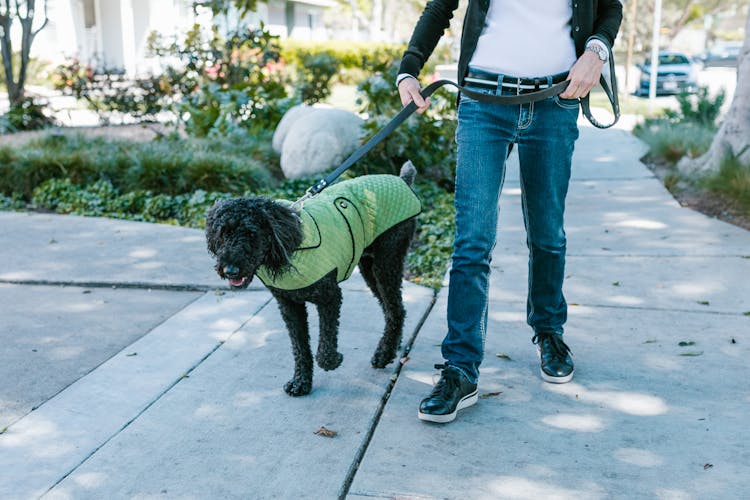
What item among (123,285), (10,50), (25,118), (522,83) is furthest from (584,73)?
(10,50)

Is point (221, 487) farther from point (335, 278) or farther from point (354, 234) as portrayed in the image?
point (354, 234)

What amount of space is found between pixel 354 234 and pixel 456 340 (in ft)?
2.17

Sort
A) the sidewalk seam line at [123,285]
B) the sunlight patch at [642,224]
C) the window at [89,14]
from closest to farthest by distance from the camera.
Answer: the sidewalk seam line at [123,285] < the sunlight patch at [642,224] < the window at [89,14]

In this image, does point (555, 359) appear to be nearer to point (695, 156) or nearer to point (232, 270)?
point (232, 270)

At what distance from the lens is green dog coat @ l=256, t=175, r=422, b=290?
128 inches

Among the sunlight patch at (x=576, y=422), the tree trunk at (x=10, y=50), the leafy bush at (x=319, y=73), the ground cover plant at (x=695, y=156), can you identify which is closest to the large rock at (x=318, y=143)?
the ground cover plant at (x=695, y=156)

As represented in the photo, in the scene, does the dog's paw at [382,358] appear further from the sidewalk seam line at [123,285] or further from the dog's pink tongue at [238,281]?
the sidewalk seam line at [123,285]

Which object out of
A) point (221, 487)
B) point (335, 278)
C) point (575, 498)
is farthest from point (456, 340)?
point (221, 487)

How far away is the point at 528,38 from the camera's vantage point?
3244mm

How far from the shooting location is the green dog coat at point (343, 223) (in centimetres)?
326

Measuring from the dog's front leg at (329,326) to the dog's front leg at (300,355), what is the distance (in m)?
0.07

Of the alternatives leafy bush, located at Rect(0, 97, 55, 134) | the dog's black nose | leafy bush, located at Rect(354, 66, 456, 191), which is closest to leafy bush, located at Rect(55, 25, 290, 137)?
leafy bush, located at Rect(0, 97, 55, 134)

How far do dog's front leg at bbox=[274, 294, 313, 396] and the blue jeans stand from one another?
65cm

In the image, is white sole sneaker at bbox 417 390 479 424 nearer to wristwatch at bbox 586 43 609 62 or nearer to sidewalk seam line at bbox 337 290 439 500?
sidewalk seam line at bbox 337 290 439 500
